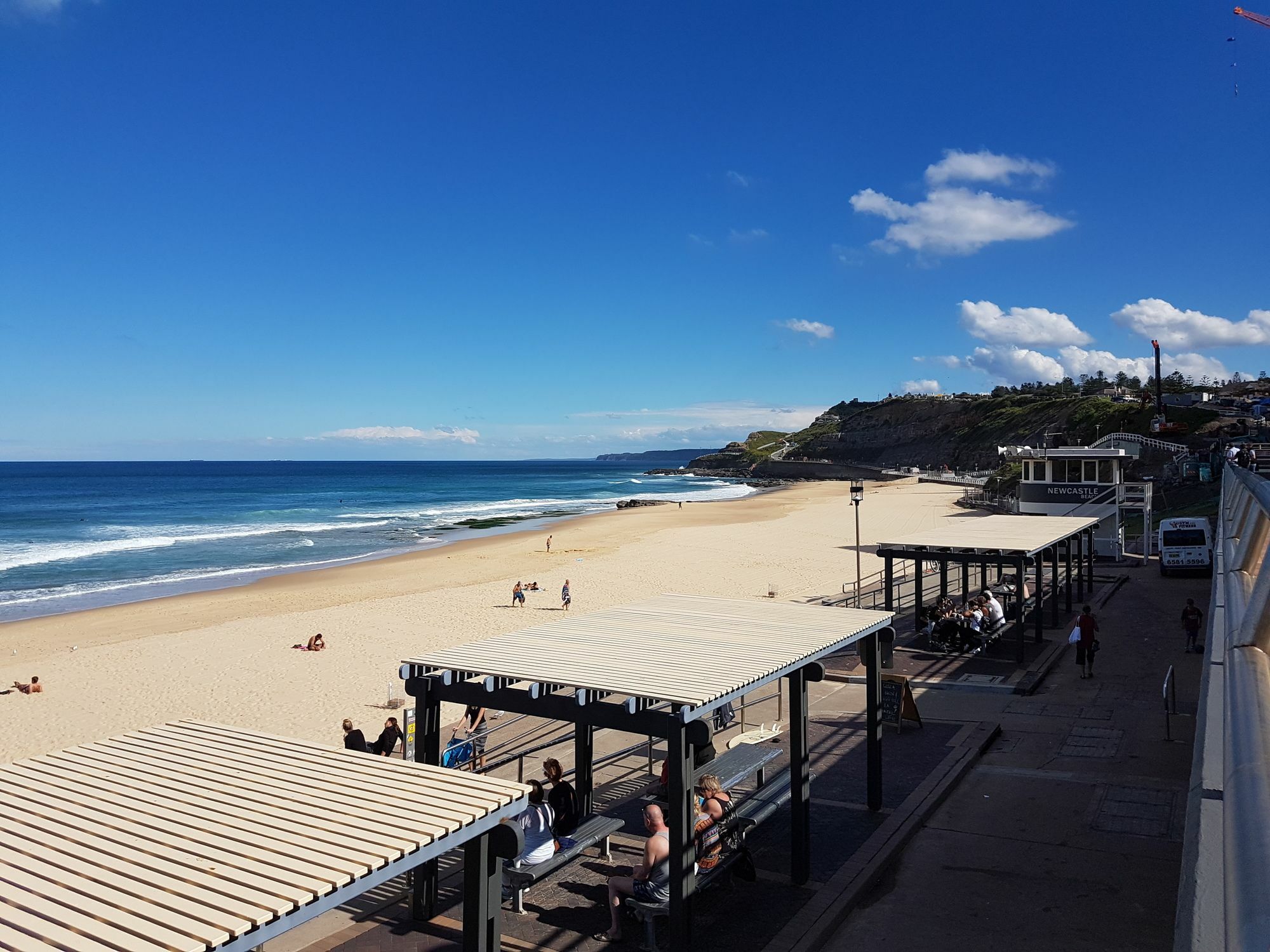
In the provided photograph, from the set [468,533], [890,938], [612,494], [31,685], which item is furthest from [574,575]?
[612,494]

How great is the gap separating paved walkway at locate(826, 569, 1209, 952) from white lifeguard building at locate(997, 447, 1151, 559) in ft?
52.0

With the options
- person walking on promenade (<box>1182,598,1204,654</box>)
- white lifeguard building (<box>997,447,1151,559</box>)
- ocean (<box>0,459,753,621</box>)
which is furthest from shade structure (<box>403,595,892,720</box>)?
ocean (<box>0,459,753,621</box>)

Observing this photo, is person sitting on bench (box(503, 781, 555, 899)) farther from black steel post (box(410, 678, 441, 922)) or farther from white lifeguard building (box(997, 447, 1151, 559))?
white lifeguard building (box(997, 447, 1151, 559))

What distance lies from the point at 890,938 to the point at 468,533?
5408cm

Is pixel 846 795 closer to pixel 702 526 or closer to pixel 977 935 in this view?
pixel 977 935

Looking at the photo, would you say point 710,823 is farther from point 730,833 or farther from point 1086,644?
point 1086,644

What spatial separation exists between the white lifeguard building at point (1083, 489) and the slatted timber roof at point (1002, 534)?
7116mm

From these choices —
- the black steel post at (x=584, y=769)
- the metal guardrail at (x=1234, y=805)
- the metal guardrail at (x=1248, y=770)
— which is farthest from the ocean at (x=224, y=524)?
the metal guardrail at (x=1248, y=770)

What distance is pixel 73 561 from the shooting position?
45250mm

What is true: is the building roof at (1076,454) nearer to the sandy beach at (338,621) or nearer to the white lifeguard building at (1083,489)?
the white lifeguard building at (1083,489)

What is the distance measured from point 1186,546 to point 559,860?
24.5 m

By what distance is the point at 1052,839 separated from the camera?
8680 millimetres

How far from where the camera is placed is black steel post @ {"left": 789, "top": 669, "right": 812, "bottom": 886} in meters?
7.82

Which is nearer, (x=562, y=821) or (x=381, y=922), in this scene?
(x=381, y=922)
